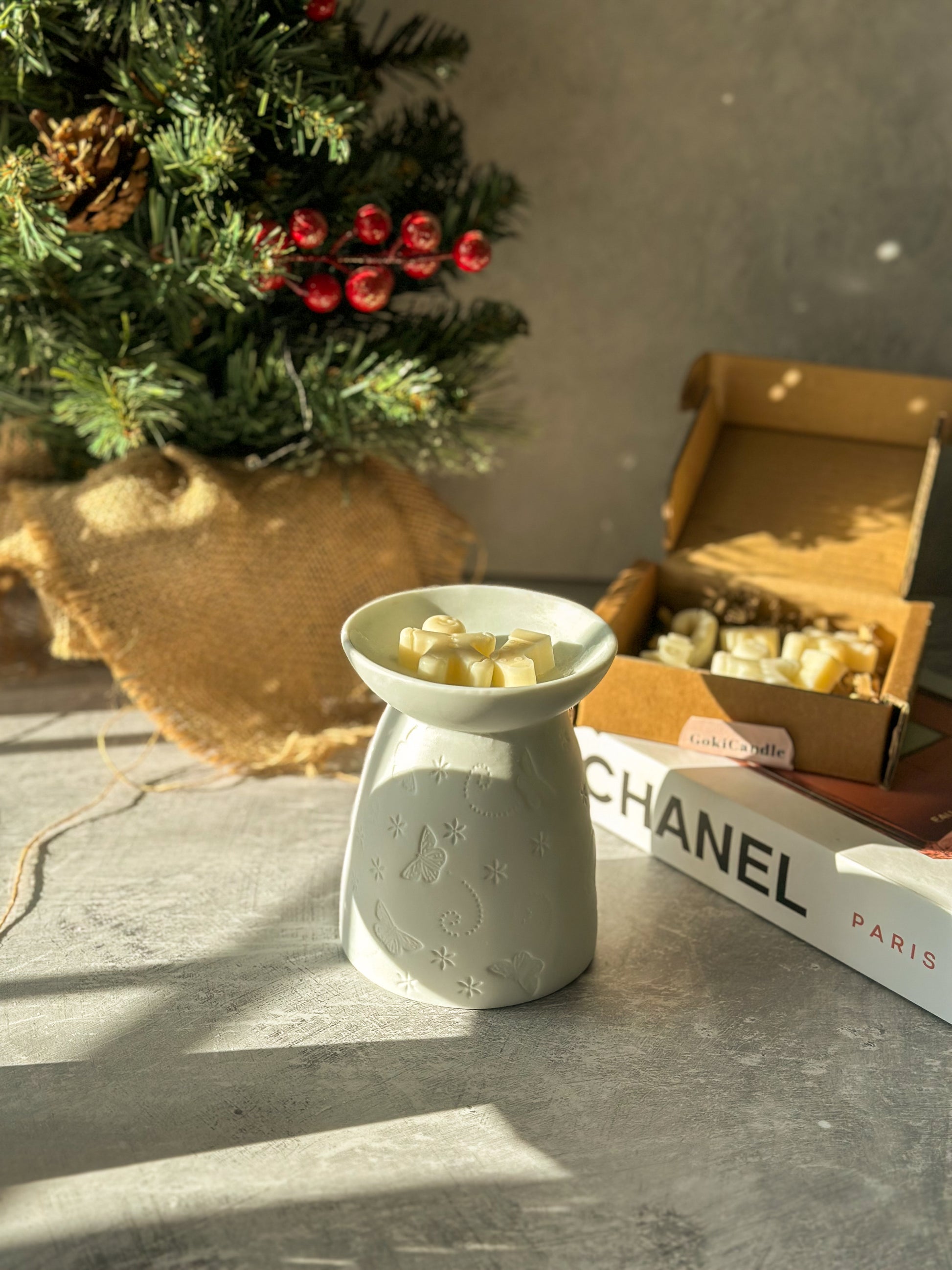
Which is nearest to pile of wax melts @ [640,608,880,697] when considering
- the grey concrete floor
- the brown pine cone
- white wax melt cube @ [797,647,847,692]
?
white wax melt cube @ [797,647,847,692]

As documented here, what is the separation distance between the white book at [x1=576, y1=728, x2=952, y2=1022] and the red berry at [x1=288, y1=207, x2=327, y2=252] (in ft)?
1.18

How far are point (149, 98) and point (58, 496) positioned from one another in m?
0.28

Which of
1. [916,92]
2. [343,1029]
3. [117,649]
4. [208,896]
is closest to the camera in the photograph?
[343,1029]

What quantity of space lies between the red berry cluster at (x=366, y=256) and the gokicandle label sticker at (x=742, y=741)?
0.33 metres

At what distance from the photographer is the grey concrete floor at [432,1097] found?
0.44 metres

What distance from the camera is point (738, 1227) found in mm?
448

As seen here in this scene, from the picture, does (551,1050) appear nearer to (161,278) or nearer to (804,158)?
(161,278)

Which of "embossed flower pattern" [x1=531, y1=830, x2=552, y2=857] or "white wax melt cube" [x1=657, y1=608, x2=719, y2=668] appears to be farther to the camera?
"white wax melt cube" [x1=657, y1=608, x2=719, y2=668]

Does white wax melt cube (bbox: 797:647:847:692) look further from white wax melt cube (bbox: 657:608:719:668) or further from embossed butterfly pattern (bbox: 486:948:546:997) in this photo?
embossed butterfly pattern (bbox: 486:948:546:997)

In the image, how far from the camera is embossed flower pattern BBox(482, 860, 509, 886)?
0.53 m

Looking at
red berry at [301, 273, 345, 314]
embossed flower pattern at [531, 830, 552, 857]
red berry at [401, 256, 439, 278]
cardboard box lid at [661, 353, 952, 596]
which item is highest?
red berry at [401, 256, 439, 278]

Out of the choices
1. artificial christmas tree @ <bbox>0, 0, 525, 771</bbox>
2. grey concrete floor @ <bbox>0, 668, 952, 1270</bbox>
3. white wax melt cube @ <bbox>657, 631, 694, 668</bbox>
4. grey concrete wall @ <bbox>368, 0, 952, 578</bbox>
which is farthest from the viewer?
grey concrete wall @ <bbox>368, 0, 952, 578</bbox>

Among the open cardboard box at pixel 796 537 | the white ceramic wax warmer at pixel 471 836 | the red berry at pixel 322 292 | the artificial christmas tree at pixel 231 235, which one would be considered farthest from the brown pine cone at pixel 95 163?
the open cardboard box at pixel 796 537

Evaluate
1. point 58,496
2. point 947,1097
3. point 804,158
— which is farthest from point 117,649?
point 804,158
